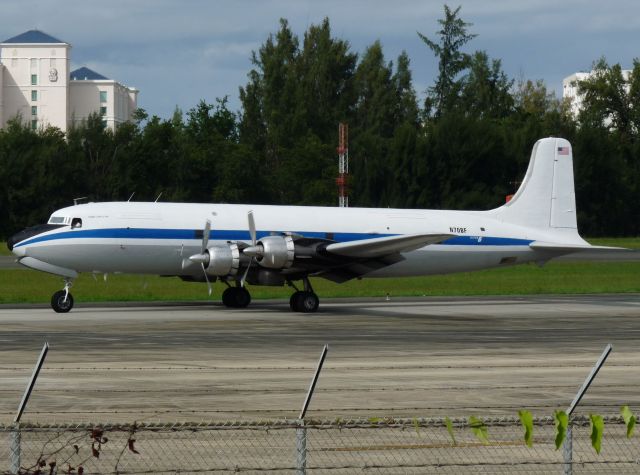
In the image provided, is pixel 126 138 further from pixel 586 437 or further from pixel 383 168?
pixel 586 437

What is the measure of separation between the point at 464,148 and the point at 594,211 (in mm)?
14270

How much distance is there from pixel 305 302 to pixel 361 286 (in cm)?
1776

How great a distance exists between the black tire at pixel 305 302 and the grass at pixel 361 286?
28.4 feet

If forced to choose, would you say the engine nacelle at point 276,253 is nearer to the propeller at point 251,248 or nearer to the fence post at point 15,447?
the propeller at point 251,248

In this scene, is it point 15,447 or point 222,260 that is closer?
point 15,447

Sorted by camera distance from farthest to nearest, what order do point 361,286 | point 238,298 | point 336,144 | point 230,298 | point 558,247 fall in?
point 336,144, point 361,286, point 558,247, point 230,298, point 238,298

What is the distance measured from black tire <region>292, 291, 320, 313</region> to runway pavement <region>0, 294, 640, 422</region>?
0.54 m

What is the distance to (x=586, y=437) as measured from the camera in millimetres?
14336

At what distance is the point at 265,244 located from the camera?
36562mm

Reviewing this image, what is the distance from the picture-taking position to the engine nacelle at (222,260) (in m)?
36.3

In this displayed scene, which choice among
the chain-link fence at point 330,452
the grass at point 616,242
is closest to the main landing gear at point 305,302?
the chain-link fence at point 330,452

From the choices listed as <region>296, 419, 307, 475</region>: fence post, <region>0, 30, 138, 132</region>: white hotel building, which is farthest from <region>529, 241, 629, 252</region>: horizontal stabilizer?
<region>0, 30, 138, 132</region>: white hotel building

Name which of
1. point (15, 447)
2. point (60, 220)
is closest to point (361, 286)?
point (60, 220)

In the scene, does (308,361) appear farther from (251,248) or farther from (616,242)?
(616,242)
